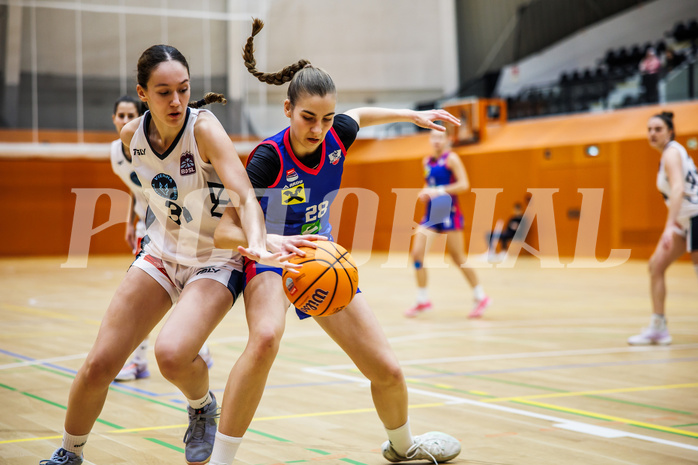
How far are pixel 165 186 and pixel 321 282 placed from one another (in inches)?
37.2

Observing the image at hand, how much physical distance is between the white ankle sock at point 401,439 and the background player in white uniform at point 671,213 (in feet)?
13.8

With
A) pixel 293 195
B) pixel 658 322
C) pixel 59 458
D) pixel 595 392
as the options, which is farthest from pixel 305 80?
pixel 658 322

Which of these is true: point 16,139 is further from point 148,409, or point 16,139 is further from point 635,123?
point 148,409

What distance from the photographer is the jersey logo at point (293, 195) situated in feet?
11.4

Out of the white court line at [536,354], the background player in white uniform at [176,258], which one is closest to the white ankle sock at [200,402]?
the background player in white uniform at [176,258]

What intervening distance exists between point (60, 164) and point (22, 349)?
16774 mm

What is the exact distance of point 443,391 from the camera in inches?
212

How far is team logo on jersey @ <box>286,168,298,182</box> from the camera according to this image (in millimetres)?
3438

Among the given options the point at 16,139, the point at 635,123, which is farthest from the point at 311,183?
the point at 16,139

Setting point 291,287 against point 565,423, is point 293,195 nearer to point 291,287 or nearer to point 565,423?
point 291,287

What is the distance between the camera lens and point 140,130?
349cm

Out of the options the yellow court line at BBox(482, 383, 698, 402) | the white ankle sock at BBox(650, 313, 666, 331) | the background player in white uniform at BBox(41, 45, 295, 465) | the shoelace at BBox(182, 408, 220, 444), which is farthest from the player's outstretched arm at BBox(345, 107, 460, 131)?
the white ankle sock at BBox(650, 313, 666, 331)

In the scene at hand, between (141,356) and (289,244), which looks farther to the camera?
(141,356)

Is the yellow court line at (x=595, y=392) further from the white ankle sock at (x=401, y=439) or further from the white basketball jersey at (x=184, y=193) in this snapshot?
the white basketball jersey at (x=184, y=193)
